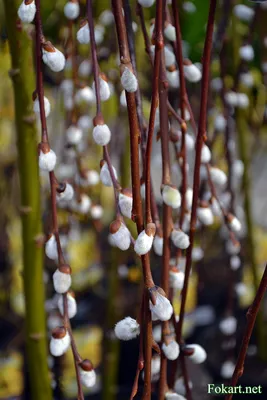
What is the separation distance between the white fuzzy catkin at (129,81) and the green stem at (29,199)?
18cm

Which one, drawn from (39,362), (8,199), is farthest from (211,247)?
(39,362)

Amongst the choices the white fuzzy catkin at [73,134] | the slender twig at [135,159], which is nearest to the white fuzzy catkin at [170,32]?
the slender twig at [135,159]

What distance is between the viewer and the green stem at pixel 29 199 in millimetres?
519

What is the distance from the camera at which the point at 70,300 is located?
47 centimetres

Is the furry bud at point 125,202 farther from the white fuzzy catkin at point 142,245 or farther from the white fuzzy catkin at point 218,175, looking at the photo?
the white fuzzy catkin at point 218,175

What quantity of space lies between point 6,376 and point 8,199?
0.57m

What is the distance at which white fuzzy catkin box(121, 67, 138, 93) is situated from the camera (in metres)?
0.35

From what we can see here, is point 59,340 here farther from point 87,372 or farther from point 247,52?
point 247,52

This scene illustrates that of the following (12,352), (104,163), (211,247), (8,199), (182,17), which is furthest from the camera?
(211,247)

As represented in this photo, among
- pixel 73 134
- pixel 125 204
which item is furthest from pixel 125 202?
pixel 73 134

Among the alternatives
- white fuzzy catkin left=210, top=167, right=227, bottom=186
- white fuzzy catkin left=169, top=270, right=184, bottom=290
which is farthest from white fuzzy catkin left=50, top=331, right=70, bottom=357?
white fuzzy catkin left=210, top=167, right=227, bottom=186

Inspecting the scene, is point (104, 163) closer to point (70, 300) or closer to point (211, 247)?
point (70, 300)

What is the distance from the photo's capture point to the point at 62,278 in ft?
1.46

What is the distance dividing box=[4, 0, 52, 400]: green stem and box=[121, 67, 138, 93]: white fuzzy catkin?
0.60 ft
